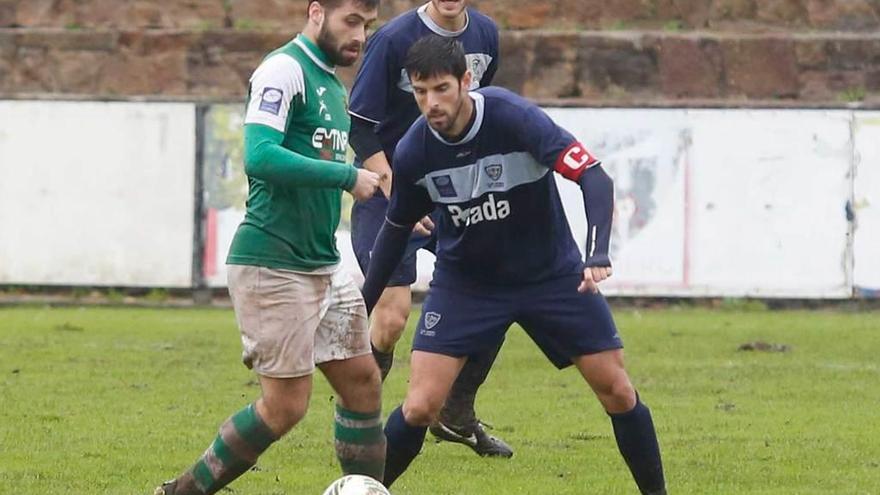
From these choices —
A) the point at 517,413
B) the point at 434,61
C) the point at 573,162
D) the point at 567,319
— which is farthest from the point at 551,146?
the point at 517,413

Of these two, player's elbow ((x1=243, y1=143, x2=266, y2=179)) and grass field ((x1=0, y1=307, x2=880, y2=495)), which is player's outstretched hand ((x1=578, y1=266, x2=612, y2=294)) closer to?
player's elbow ((x1=243, y1=143, x2=266, y2=179))

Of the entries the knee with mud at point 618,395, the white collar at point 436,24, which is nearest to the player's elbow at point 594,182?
the knee with mud at point 618,395

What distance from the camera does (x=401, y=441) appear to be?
7.57 m

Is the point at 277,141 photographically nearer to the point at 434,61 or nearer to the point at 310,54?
the point at 310,54

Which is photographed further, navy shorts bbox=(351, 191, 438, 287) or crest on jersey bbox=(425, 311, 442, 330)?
navy shorts bbox=(351, 191, 438, 287)

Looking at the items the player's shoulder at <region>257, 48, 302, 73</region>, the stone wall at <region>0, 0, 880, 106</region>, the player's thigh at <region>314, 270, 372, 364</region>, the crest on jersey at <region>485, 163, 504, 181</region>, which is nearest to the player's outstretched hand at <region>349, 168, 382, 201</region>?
the player's shoulder at <region>257, 48, 302, 73</region>

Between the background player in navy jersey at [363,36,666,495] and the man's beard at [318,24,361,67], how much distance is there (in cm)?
27

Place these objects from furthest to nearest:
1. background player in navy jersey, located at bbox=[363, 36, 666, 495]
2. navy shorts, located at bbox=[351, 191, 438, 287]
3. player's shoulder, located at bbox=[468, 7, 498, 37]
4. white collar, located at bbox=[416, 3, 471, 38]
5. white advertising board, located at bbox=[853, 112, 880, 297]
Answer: white advertising board, located at bbox=[853, 112, 880, 297], navy shorts, located at bbox=[351, 191, 438, 287], player's shoulder, located at bbox=[468, 7, 498, 37], white collar, located at bbox=[416, 3, 471, 38], background player in navy jersey, located at bbox=[363, 36, 666, 495]

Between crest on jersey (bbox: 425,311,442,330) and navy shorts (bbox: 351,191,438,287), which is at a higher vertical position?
navy shorts (bbox: 351,191,438,287)

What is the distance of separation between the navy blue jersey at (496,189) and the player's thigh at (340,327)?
0.48m

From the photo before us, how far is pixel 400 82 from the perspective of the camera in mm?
9305

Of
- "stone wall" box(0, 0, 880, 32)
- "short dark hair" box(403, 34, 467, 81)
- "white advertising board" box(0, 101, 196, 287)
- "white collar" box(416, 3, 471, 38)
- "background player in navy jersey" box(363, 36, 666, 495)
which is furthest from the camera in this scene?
"stone wall" box(0, 0, 880, 32)

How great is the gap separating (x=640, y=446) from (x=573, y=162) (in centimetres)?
118

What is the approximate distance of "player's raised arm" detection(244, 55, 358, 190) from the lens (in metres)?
6.71
